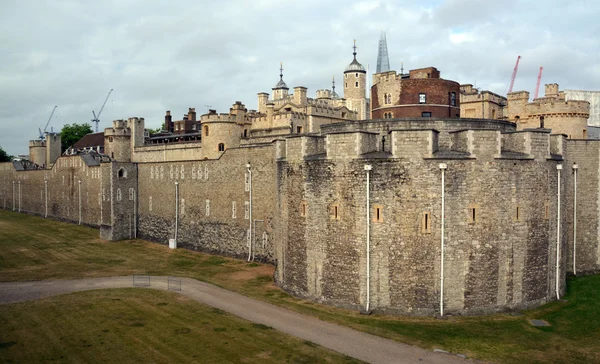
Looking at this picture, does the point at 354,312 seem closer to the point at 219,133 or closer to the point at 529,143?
the point at 529,143

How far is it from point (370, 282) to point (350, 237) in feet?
8.07

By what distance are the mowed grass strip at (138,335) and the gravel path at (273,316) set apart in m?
0.83

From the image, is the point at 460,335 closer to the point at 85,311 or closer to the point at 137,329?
the point at 137,329

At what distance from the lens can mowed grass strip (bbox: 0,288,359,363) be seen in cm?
1939

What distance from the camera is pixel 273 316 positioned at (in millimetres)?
24734

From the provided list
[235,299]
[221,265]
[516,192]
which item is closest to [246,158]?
[221,265]

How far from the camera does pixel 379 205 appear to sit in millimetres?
24812

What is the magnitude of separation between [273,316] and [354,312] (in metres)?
4.09

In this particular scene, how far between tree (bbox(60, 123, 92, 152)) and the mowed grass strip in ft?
318

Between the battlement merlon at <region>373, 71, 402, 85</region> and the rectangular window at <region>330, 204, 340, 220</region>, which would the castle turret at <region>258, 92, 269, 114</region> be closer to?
the battlement merlon at <region>373, 71, 402, 85</region>

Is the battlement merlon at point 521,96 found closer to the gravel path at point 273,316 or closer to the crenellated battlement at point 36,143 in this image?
the gravel path at point 273,316

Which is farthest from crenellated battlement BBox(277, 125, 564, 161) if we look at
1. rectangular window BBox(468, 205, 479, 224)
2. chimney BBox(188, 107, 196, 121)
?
chimney BBox(188, 107, 196, 121)

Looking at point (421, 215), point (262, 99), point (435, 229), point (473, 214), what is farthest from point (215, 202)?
point (262, 99)

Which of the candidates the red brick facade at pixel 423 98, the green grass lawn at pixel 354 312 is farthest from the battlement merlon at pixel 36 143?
the red brick facade at pixel 423 98
